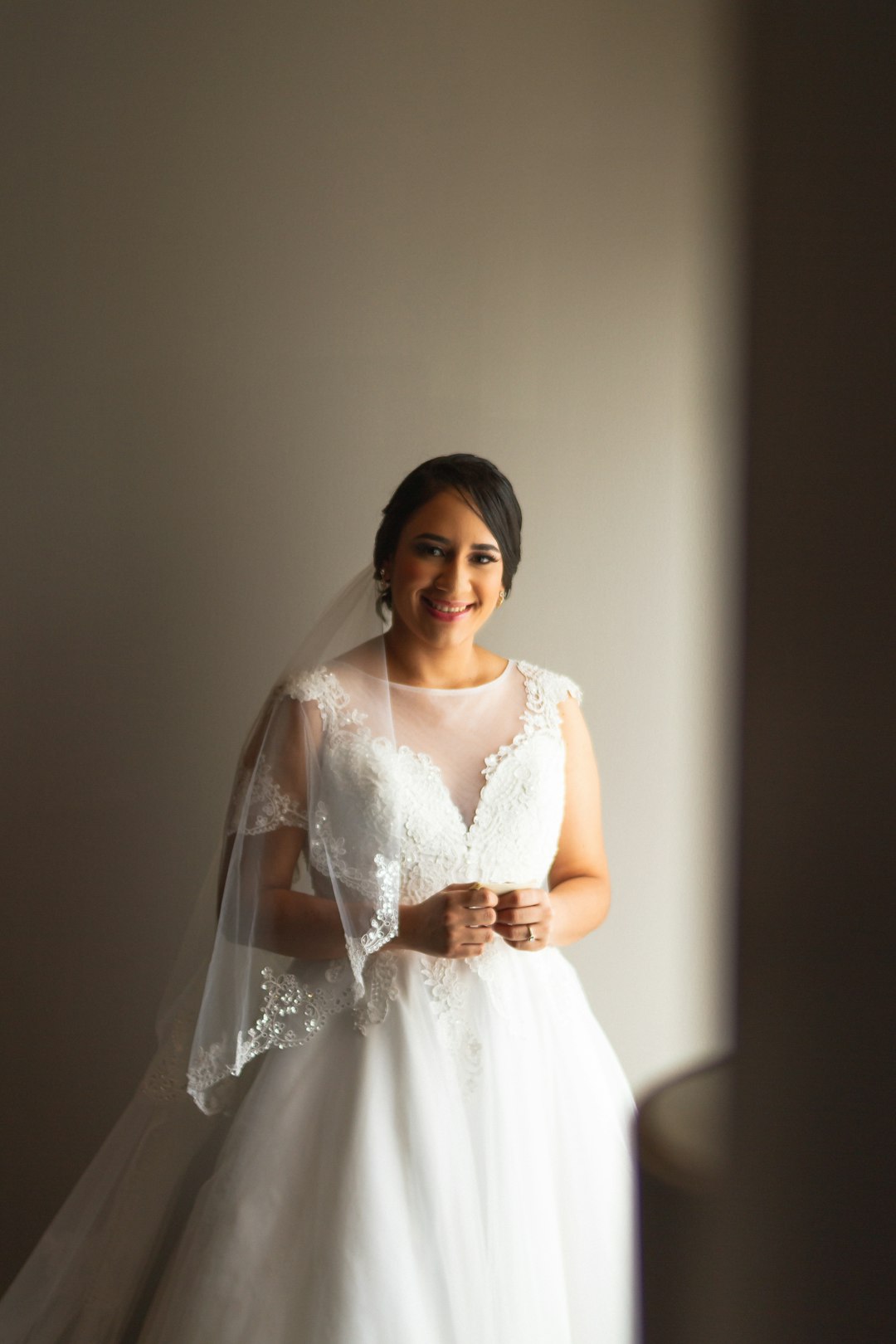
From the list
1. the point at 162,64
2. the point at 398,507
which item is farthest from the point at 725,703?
the point at 162,64

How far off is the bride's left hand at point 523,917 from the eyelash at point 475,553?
0.50m

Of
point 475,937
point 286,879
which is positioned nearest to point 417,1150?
point 475,937

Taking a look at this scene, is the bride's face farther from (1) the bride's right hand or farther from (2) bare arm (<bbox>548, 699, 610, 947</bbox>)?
(1) the bride's right hand

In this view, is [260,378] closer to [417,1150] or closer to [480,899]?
[480,899]

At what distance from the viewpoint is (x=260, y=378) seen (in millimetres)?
1919

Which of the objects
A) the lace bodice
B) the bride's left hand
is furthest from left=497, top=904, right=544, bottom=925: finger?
the lace bodice

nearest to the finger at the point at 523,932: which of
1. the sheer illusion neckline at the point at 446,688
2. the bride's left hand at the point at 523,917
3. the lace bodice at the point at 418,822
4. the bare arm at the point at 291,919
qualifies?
Result: the bride's left hand at the point at 523,917

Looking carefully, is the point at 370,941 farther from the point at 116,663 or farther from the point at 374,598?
the point at 116,663

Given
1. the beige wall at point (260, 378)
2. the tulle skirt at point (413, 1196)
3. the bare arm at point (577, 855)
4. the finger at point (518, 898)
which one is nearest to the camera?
the tulle skirt at point (413, 1196)

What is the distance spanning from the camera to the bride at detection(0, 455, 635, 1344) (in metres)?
1.29

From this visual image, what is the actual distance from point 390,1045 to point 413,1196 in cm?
18

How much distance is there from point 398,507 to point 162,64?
958 millimetres

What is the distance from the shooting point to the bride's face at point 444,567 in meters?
1.58

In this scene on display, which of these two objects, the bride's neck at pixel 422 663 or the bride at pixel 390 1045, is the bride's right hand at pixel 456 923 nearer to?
the bride at pixel 390 1045
